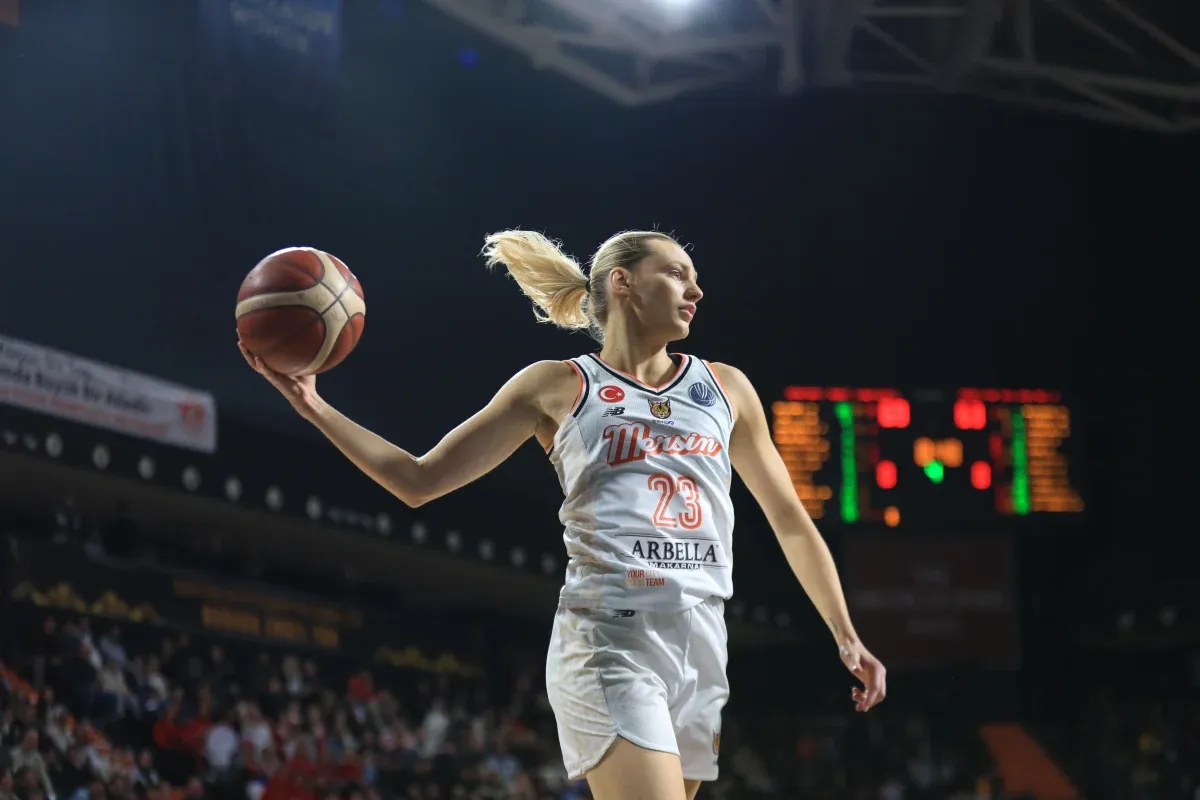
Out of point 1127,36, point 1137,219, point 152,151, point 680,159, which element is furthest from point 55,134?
point 1137,219

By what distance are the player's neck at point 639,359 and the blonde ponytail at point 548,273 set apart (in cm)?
26

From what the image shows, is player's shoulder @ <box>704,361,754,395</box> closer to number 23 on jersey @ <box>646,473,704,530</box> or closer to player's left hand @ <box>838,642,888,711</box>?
number 23 on jersey @ <box>646,473,704,530</box>

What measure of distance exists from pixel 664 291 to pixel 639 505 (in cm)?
61

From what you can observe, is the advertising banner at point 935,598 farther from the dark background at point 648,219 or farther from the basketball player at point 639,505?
the basketball player at point 639,505

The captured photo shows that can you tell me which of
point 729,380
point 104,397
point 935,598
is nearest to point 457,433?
point 729,380

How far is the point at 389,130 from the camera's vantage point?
16.9 m

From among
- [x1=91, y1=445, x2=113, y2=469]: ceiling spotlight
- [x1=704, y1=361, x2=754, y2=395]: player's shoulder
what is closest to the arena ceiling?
[x1=91, y1=445, x2=113, y2=469]: ceiling spotlight

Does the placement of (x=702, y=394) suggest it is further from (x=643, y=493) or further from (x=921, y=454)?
(x=921, y=454)

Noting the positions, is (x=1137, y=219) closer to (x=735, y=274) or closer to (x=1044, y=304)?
(x=1044, y=304)

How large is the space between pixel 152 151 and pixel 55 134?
4.03ft

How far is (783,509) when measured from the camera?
3.97 meters

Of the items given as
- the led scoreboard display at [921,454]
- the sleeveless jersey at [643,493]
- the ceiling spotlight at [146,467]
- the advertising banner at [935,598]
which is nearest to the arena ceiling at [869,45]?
the led scoreboard display at [921,454]

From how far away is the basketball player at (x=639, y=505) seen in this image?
3.54 m

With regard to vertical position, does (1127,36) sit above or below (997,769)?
above
